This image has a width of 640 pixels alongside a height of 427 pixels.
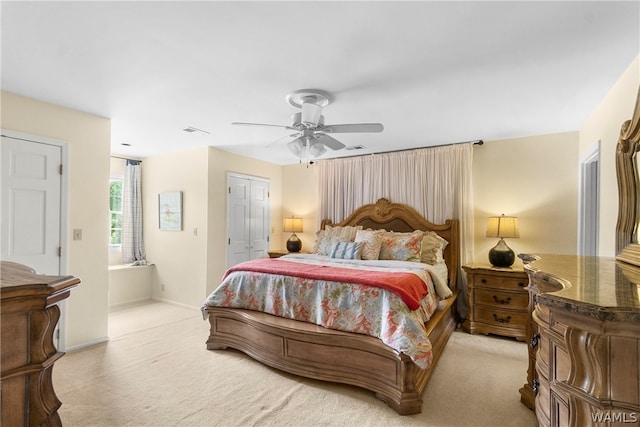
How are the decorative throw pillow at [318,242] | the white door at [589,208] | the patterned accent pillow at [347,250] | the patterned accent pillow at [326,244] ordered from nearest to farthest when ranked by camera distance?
the white door at [589,208], the patterned accent pillow at [347,250], the patterned accent pillow at [326,244], the decorative throw pillow at [318,242]

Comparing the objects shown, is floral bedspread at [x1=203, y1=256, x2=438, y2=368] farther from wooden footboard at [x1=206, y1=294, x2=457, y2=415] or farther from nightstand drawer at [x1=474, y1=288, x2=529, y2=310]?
nightstand drawer at [x1=474, y1=288, x2=529, y2=310]

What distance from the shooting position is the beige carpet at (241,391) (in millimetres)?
2115

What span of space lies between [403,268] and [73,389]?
306 cm

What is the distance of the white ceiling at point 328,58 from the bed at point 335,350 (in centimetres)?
170

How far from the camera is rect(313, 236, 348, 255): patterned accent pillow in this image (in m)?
4.42

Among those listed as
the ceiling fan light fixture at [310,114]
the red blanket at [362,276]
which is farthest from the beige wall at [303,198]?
the ceiling fan light fixture at [310,114]

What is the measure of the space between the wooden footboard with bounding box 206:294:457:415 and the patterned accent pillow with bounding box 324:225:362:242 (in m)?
1.74

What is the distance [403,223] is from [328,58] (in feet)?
9.80

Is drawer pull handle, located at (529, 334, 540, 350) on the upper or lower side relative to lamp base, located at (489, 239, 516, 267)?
lower

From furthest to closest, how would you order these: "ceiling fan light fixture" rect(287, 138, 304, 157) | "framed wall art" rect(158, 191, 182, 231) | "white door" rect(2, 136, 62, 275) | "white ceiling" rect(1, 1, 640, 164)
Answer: "framed wall art" rect(158, 191, 182, 231) → "ceiling fan light fixture" rect(287, 138, 304, 157) → "white door" rect(2, 136, 62, 275) → "white ceiling" rect(1, 1, 640, 164)

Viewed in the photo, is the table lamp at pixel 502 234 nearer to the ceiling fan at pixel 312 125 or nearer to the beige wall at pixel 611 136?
the beige wall at pixel 611 136

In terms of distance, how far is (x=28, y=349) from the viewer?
33.4 inches

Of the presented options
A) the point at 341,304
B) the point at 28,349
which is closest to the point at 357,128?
the point at 341,304

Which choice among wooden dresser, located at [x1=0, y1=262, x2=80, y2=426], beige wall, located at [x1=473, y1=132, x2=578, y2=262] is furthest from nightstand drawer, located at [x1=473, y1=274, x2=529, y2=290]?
wooden dresser, located at [x1=0, y1=262, x2=80, y2=426]
